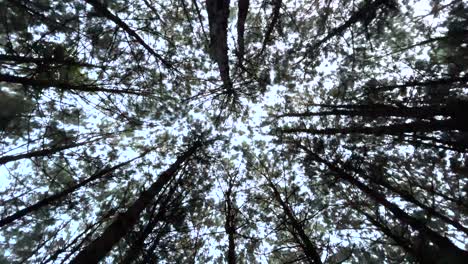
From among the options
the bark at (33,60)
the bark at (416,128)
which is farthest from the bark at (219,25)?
the bark at (416,128)

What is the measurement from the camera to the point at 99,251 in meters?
4.55

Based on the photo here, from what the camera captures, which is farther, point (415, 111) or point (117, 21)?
point (415, 111)

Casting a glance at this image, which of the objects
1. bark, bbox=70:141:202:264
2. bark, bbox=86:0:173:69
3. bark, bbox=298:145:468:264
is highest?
bark, bbox=86:0:173:69

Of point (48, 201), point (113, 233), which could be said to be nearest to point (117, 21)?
point (48, 201)

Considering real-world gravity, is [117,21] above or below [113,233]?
above

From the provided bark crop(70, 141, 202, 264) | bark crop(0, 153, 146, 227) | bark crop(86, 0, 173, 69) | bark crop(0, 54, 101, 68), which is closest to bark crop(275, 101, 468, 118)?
bark crop(86, 0, 173, 69)

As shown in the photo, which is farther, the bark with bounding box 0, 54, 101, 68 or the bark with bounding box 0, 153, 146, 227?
the bark with bounding box 0, 153, 146, 227

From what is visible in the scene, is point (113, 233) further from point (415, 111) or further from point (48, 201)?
point (415, 111)

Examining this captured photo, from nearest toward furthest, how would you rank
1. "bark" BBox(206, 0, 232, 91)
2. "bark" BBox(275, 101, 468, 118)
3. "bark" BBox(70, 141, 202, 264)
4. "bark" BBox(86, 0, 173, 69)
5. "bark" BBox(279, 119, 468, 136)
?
"bark" BBox(70, 141, 202, 264) → "bark" BBox(86, 0, 173, 69) → "bark" BBox(279, 119, 468, 136) → "bark" BBox(275, 101, 468, 118) → "bark" BBox(206, 0, 232, 91)

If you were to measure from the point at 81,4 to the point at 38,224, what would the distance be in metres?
5.48

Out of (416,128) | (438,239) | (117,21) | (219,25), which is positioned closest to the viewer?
(438,239)

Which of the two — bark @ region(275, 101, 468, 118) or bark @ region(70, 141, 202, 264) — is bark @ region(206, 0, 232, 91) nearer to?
bark @ region(70, 141, 202, 264)

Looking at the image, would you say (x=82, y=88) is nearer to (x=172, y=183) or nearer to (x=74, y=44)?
(x=74, y=44)

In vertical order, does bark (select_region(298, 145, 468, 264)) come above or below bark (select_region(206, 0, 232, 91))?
below
